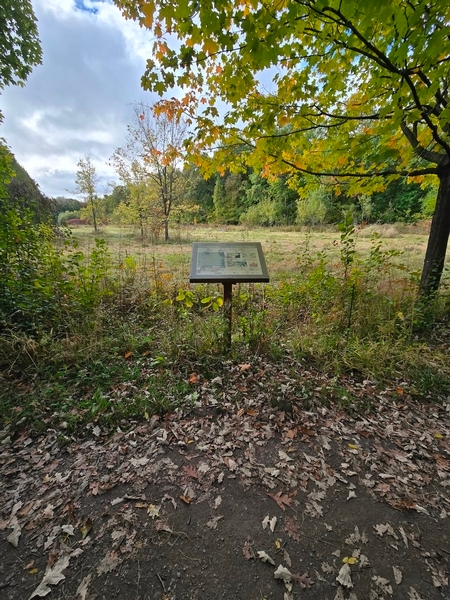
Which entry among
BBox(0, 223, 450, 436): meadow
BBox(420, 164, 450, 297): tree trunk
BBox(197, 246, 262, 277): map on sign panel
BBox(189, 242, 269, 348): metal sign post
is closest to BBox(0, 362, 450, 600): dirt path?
BBox(0, 223, 450, 436): meadow

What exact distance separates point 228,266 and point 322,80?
297 centimetres

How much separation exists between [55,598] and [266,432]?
1.74m

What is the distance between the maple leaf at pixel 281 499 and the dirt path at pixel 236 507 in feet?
0.05

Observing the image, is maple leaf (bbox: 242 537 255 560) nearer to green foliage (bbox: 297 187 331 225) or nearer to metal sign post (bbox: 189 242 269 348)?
metal sign post (bbox: 189 242 269 348)

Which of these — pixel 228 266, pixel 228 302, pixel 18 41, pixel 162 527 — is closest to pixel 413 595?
pixel 162 527

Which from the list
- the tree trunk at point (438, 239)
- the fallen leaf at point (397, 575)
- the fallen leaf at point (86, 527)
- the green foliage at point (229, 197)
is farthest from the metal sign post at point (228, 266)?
the green foliage at point (229, 197)

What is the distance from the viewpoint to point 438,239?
4488 millimetres

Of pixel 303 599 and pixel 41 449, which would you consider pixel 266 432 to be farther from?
pixel 41 449

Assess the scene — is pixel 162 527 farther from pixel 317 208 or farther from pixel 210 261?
pixel 317 208

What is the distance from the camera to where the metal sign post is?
3.28 meters

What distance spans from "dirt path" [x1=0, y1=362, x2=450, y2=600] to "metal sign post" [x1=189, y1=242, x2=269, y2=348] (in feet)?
4.66

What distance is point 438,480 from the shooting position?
2062 mm

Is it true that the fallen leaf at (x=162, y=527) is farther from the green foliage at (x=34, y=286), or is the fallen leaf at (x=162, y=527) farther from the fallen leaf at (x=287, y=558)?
the green foliage at (x=34, y=286)

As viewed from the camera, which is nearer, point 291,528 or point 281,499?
point 291,528
